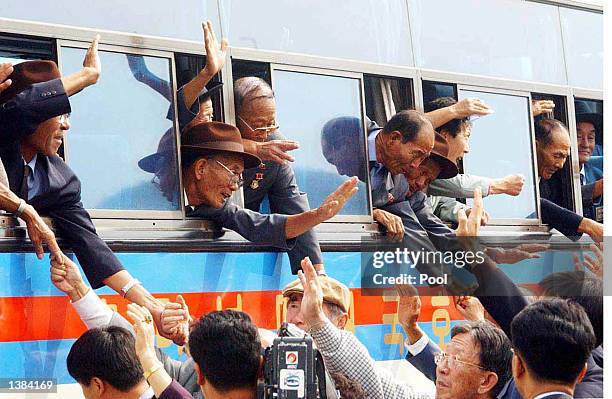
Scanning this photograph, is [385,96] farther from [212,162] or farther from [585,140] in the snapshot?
[585,140]

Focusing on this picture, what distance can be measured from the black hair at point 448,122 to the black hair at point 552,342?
1047 mm

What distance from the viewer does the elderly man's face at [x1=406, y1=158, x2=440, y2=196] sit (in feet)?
17.2

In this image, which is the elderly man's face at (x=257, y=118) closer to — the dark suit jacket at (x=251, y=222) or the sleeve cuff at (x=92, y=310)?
the dark suit jacket at (x=251, y=222)

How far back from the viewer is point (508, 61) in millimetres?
5637

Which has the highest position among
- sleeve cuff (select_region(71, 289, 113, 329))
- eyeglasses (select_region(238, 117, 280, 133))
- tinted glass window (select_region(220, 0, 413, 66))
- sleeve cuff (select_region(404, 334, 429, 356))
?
tinted glass window (select_region(220, 0, 413, 66))

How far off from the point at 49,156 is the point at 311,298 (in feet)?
3.87

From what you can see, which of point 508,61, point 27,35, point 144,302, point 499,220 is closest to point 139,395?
point 144,302

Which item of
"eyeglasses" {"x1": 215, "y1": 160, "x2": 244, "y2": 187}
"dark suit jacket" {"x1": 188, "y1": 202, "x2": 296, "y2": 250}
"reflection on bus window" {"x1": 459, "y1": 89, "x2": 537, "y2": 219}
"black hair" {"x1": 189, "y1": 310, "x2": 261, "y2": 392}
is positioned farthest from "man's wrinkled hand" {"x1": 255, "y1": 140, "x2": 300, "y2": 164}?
"reflection on bus window" {"x1": 459, "y1": 89, "x2": 537, "y2": 219}

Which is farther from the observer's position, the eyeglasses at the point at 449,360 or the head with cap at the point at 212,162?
the eyeglasses at the point at 449,360

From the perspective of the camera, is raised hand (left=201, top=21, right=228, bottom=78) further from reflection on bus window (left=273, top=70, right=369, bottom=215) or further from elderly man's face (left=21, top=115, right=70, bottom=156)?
elderly man's face (left=21, top=115, right=70, bottom=156)

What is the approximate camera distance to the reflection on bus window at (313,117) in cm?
481

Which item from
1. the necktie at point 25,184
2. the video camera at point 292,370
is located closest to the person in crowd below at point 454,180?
the video camera at point 292,370

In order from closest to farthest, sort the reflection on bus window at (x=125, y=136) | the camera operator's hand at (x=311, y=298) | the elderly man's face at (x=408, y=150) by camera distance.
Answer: the reflection on bus window at (x=125, y=136), the camera operator's hand at (x=311, y=298), the elderly man's face at (x=408, y=150)

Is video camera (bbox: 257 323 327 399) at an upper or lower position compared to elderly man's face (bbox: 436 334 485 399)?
upper
